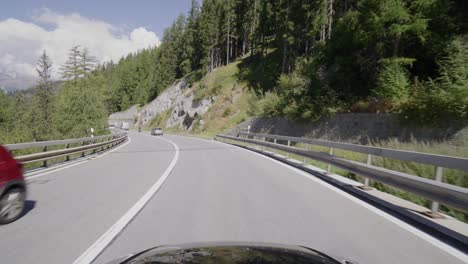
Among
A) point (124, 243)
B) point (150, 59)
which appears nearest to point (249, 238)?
point (124, 243)

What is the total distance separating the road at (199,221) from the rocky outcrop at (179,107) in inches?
2083

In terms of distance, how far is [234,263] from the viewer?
8.75 feet

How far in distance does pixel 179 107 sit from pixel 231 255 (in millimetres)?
71080

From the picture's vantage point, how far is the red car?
580 cm

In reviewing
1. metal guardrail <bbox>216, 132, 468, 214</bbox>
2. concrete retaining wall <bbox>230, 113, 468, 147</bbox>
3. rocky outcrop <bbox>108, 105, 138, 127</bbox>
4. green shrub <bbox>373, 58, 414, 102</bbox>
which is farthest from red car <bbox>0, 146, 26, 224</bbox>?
rocky outcrop <bbox>108, 105, 138, 127</bbox>

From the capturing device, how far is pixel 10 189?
19.8ft

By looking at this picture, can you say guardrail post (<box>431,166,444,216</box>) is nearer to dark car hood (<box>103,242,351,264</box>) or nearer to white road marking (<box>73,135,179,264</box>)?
dark car hood (<box>103,242,351,264</box>)

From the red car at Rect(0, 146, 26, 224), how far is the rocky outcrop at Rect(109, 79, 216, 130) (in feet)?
182

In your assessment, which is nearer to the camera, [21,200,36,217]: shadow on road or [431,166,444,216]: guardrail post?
[431,166,444,216]: guardrail post

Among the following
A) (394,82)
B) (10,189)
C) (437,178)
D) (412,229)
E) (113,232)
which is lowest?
(113,232)

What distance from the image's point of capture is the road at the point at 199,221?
4.73 metres

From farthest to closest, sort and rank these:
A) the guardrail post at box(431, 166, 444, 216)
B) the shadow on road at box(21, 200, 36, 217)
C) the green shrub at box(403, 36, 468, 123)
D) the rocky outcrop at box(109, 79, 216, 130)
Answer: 1. the rocky outcrop at box(109, 79, 216, 130)
2. the green shrub at box(403, 36, 468, 123)
3. the shadow on road at box(21, 200, 36, 217)
4. the guardrail post at box(431, 166, 444, 216)

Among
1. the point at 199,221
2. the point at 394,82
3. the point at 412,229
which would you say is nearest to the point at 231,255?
the point at 199,221

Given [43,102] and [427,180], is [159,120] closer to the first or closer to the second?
[43,102]
